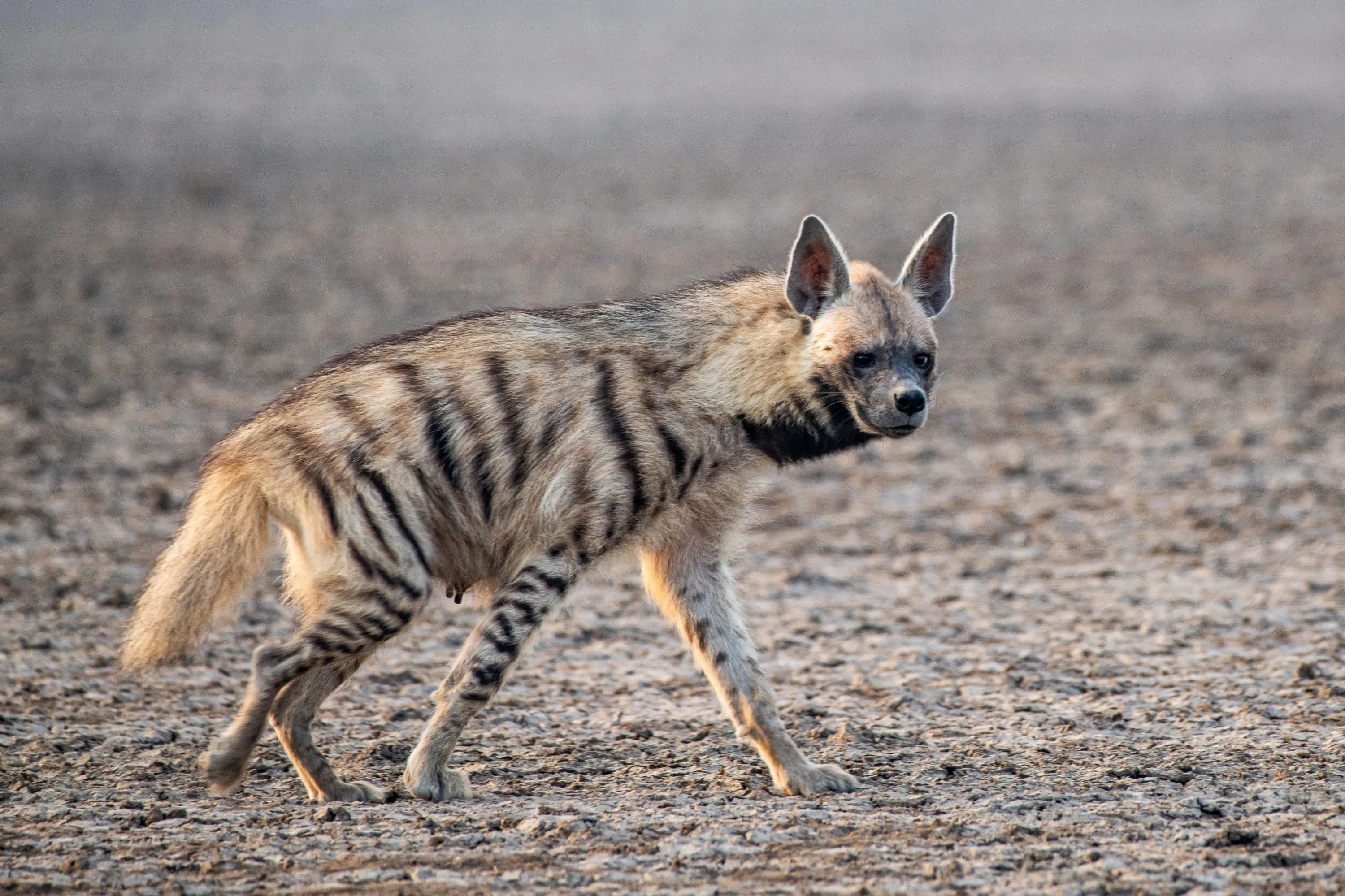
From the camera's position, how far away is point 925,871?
3967 mm

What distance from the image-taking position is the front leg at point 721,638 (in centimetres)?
467

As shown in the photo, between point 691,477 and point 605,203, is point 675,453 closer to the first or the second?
point 691,477

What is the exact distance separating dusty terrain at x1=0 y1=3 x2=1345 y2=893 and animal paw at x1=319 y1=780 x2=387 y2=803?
14cm

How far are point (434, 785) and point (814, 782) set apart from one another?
104 centimetres

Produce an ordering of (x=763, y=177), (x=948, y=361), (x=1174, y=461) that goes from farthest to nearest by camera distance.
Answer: (x=763, y=177), (x=948, y=361), (x=1174, y=461)

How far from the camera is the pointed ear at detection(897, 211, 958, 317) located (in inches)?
199

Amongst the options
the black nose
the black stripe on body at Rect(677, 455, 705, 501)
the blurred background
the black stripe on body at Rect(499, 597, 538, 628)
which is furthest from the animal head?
the blurred background

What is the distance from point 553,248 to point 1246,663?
9.61 meters

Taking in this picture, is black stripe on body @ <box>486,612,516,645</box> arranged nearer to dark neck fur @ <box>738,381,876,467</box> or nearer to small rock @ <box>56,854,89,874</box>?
dark neck fur @ <box>738,381,876,467</box>

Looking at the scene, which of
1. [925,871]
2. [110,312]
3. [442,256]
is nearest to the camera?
[925,871]

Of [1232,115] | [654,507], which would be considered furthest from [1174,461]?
[1232,115]

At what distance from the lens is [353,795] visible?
15.0 feet

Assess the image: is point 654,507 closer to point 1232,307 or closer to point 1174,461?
point 1174,461

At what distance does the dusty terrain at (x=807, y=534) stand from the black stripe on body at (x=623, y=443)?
0.80 m
